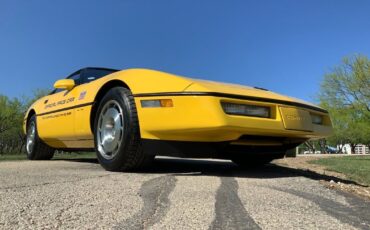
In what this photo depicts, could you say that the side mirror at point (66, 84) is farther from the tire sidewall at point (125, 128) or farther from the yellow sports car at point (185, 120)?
the tire sidewall at point (125, 128)

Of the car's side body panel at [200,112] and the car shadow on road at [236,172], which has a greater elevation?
the car's side body panel at [200,112]

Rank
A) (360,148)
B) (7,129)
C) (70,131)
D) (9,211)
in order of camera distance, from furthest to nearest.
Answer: (360,148) → (7,129) → (70,131) → (9,211)

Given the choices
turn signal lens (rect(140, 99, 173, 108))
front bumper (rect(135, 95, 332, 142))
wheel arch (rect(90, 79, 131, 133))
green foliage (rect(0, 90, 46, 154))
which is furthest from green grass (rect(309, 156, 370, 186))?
green foliage (rect(0, 90, 46, 154))

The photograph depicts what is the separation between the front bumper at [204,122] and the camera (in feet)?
11.0

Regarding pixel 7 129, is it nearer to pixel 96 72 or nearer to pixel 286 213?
pixel 96 72

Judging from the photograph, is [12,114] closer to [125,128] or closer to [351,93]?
[351,93]

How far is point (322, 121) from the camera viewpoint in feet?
14.6

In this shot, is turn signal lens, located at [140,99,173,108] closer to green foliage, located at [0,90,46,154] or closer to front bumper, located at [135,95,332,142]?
front bumper, located at [135,95,332,142]

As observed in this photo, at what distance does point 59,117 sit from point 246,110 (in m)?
2.87

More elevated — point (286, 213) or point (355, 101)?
point (355, 101)

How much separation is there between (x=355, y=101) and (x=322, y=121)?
19.2m

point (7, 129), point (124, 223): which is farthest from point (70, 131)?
point (7, 129)

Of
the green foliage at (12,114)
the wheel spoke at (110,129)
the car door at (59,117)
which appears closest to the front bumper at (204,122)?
the wheel spoke at (110,129)

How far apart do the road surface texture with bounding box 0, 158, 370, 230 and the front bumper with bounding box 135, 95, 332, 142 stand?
0.40 meters
